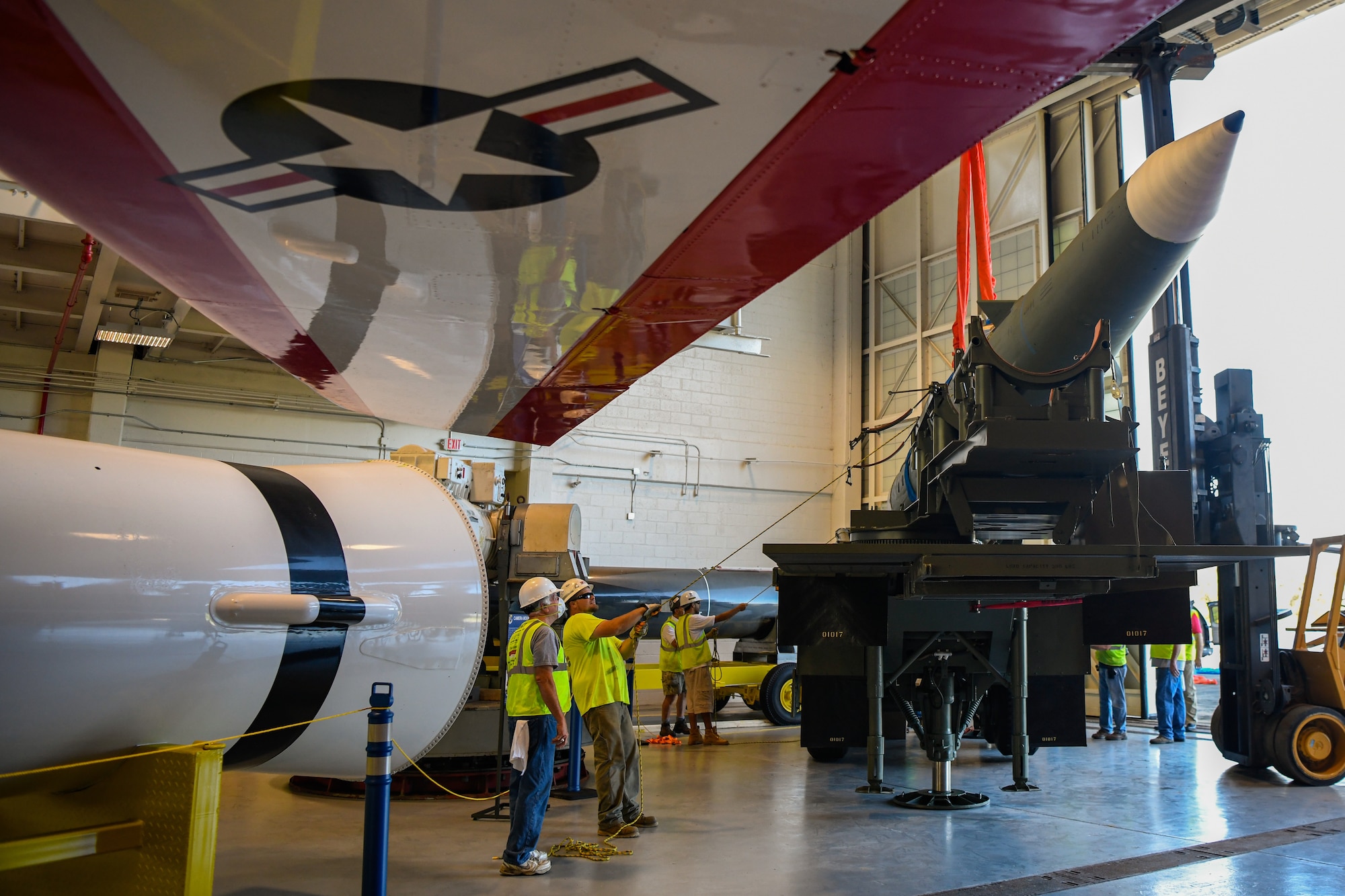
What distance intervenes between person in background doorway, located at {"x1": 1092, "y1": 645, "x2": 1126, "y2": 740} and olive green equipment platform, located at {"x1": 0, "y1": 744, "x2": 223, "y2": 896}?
392 inches

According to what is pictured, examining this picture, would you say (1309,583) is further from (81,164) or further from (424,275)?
(81,164)

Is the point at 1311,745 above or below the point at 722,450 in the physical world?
below

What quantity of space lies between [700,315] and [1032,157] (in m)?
13.2

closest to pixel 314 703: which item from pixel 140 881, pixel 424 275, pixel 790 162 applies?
pixel 140 881

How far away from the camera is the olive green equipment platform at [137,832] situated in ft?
9.68

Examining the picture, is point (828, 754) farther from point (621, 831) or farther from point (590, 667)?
point (590, 667)

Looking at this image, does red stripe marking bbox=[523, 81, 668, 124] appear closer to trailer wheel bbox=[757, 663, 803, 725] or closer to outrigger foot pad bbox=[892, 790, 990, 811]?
outrigger foot pad bbox=[892, 790, 990, 811]

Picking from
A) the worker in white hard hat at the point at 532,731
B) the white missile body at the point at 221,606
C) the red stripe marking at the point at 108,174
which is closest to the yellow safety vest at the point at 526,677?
the worker in white hard hat at the point at 532,731

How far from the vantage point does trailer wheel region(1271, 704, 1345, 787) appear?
24.7 ft

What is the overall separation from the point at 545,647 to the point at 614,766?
131 cm

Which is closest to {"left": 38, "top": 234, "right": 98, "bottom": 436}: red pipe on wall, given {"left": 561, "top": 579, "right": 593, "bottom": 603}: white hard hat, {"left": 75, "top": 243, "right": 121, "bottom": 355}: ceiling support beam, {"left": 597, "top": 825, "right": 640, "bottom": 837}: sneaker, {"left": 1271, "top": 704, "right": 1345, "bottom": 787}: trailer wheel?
{"left": 75, "top": 243, "right": 121, "bottom": 355}: ceiling support beam

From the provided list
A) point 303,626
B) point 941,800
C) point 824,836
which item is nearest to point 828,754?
point 941,800

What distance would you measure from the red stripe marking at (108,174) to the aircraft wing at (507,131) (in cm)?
1

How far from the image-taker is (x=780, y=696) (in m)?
12.2
